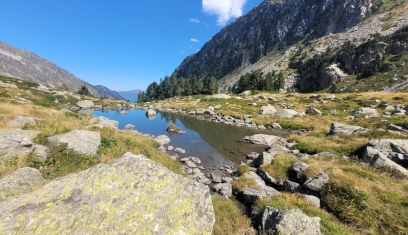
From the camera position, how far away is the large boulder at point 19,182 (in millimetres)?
5859

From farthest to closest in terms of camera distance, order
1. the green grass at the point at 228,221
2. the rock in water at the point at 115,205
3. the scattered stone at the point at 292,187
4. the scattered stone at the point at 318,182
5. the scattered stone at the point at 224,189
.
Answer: the scattered stone at the point at 224,189 < the scattered stone at the point at 292,187 < the scattered stone at the point at 318,182 < the green grass at the point at 228,221 < the rock in water at the point at 115,205

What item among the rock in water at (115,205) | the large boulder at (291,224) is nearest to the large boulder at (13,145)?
the rock in water at (115,205)

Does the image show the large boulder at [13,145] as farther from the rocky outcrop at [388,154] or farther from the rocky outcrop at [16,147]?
the rocky outcrop at [388,154]

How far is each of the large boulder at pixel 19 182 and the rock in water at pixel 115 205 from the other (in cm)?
154

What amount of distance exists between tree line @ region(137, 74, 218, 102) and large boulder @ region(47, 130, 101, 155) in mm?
100248

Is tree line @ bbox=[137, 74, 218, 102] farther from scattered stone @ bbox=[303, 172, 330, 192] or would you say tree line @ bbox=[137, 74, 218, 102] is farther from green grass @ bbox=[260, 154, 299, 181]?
scattered stone @ bbox=[303, 172, 330, 192]

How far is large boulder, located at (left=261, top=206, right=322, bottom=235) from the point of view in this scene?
6.46 metres

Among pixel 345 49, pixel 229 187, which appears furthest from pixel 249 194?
pixel 345 49

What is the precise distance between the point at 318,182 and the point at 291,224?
5.66m

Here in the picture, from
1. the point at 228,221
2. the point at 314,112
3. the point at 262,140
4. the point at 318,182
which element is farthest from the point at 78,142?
the point at 314,112

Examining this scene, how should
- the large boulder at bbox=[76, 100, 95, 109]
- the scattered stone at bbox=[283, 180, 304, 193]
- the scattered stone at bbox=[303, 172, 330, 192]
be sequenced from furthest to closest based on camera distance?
the large boulder at bbox=[76, 100, 95, 109], the scattered stone at bbox=[283, 180, 304, 193], the scattered stone at bbox=[303, 172, 330, 192]

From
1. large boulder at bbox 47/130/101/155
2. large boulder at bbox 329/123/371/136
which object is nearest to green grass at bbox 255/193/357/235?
large boulder at bbox 47/130/101/155

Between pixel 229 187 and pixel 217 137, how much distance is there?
1604 centimetres

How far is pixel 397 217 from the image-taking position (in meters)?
7.68
